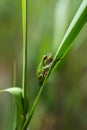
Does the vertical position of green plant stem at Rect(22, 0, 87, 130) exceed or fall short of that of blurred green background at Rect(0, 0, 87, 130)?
it exceeds it

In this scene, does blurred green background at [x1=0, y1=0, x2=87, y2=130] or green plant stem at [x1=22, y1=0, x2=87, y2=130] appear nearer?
green plant stem at [x1=22, y1=0, x2=87, y2=130]

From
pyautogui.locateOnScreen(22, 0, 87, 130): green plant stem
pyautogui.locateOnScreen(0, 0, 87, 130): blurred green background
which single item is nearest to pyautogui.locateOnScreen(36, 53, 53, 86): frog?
pyautogui.locateOnScreen(22, 0, 87, 130): green plant stem

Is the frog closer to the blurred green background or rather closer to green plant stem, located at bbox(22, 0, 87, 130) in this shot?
green plant stem, located at bbox(22, 0, 87, 130)

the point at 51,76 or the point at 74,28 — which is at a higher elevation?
the point at 74,28

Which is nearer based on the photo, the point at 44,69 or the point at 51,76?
the point at 44,69

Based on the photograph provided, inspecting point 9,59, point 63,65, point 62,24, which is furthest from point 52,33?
point 9,59

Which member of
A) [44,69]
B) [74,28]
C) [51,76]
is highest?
[74,28]

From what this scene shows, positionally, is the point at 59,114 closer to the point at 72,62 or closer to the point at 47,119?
the point at 47,119

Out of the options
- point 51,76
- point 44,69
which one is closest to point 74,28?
point 44,69

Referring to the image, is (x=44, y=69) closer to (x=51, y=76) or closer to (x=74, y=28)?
(x=74, y=28)

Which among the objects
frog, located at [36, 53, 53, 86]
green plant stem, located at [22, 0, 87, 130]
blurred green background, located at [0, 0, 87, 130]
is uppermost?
green plant stem, located at [22, 0, 87, 130]

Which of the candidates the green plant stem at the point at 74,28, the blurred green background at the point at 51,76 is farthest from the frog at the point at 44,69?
the blurred green background at the point at 51,76
